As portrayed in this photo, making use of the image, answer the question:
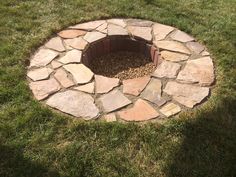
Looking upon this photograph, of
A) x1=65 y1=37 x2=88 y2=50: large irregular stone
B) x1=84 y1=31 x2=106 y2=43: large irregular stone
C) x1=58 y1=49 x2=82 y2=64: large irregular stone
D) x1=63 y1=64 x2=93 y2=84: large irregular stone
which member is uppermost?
x1=84 y1=31 x2=106 y2=43: large irregular stone

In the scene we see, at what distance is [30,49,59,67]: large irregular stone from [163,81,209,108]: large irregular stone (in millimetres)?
1545

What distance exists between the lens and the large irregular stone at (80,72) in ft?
15.3

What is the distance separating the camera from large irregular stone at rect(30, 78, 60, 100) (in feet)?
14.5

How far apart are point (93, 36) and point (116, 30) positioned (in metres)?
0.36

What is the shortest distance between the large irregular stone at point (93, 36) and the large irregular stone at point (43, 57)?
51 cm

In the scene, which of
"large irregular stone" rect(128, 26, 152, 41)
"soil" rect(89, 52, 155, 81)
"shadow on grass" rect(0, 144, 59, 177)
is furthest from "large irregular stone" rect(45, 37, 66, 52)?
"shadow on grass" rect(0, 144, 59, 177)

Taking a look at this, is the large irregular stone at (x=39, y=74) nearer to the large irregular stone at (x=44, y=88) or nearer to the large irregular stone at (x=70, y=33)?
the large irregular stone at (x=44, y=88)

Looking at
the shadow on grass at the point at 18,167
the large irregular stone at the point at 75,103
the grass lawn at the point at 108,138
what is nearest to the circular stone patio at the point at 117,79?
the large irregular stone at the point at 75,103

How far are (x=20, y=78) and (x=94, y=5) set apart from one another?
2.03 m

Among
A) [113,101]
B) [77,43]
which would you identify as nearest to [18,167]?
[113,101]

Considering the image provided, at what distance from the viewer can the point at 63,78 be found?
4.68 m

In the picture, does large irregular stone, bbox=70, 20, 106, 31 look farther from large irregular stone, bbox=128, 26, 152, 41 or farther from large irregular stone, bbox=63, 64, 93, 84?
large irregular stone, bbox=63, 64, 93, 84

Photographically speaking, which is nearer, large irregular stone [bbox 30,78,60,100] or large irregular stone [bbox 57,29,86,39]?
large irregular stone [bbox 30,78,60,100]

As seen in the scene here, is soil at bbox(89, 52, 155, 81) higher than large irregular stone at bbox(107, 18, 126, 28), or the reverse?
large irregular stone at bbox(107, 18, 126, 28)
